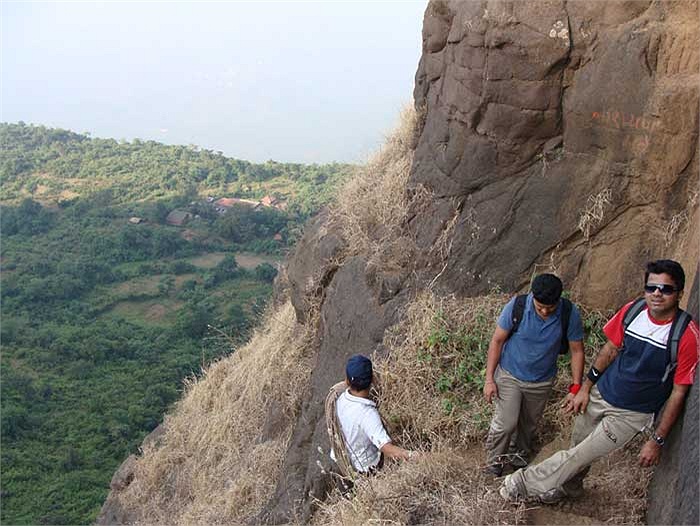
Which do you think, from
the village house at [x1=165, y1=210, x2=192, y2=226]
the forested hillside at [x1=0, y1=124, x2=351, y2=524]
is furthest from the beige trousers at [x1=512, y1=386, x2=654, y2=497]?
the village house at [x1=165, y1=210, x2=192, y2=226]

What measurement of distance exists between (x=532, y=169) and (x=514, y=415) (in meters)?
2.27

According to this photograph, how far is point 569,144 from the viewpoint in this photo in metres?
5.92

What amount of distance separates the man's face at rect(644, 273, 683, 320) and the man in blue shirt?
537mm

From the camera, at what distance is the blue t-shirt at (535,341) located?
170 inches

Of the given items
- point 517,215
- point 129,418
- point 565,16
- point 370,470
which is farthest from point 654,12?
point 129,418

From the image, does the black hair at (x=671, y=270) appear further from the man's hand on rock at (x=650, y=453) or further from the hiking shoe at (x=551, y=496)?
the hiking shoe at (x=551, y=496)

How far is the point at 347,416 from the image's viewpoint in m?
4.46

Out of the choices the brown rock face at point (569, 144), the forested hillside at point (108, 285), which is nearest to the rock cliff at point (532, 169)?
the brown rock face at point (569, 144)

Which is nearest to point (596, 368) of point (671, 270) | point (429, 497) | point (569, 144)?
point (671, 270)

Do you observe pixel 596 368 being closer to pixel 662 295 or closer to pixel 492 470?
pixel 662 295

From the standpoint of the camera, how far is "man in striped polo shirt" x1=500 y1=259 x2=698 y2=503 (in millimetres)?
3682

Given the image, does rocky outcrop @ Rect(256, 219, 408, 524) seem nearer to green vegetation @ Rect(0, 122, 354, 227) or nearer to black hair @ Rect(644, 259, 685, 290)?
black hair @ Rect(644, 259, 685, 290)

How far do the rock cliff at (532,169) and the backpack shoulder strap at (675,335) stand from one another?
1.42 m

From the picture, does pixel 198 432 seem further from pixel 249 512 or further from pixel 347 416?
pixel 347 416
